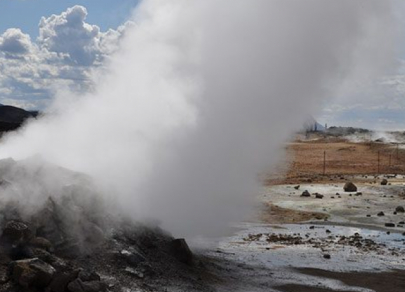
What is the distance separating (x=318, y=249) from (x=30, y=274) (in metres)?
8.86

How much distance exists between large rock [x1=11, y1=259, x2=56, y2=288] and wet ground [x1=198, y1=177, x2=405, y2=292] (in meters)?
3.62

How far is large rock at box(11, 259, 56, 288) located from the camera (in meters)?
7.77

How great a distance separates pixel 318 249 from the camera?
583 inches

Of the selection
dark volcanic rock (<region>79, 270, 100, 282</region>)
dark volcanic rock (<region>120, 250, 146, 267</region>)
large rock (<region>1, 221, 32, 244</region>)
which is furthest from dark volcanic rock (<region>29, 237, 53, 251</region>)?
dark volcanic rock (<region>120, 250, 146, 267</region>)

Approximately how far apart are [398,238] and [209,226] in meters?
5.58

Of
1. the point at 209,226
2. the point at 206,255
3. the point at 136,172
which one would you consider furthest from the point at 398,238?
the point at 136,172

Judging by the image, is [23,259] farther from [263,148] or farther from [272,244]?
[263,148]

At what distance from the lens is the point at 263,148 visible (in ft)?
57.9

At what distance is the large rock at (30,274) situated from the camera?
7.77 meters

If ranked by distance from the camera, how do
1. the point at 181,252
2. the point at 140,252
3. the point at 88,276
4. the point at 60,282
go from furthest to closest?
1. the point at 181,252
2. the point at 140,252
3. the point at 88,276
4. the point at 60,282

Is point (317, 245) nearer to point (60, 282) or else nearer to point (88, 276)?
point (88, 276)

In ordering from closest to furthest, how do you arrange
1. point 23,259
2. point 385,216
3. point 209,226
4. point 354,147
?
Result: point 23,259 → point 209,226 → point 385,216 → point 354,147

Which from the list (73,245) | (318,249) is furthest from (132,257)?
(318,249)

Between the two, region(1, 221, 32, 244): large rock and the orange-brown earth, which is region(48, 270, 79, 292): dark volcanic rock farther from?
the orange-brown earth
